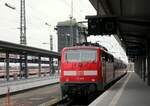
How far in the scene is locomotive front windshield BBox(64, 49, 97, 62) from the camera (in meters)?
21.4

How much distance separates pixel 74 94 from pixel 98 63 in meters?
2.02

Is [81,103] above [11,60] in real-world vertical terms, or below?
below

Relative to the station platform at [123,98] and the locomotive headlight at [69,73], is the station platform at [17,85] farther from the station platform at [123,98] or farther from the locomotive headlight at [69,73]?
the station platform at [123,98]

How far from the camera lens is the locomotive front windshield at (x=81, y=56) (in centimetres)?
2136

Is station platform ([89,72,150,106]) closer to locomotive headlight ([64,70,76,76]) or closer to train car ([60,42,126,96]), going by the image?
train car ([60,42,126,96])

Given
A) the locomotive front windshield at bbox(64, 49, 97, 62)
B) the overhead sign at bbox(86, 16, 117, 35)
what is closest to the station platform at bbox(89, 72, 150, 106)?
the locomotive front windshield at bbox(64, 49, 97, 62)

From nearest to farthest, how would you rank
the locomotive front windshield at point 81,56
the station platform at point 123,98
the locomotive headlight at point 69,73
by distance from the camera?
the station platform at point 123,98, the locomotive headlight at point 69,73, the locomotive front windshield at point 81,56

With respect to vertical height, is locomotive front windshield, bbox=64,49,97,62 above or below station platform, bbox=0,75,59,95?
above

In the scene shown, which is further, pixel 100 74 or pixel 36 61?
pixel 36 61

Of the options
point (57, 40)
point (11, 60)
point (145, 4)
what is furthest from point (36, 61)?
point (145, 4)

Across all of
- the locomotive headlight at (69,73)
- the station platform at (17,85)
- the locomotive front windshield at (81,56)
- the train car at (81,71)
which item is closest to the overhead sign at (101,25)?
the train car at (81,71)

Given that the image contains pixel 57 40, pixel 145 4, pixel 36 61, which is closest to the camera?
pixel 145 4

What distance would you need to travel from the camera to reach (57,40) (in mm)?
64125

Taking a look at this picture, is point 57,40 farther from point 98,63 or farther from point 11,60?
point 98,63
